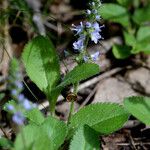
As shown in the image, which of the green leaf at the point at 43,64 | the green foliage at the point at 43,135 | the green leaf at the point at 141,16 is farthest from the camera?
the green leaf at the point at 141,16

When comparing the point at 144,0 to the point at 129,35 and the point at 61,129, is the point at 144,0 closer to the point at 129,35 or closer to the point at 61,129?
the point at 129,35

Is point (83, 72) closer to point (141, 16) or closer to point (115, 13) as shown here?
point (115, 13)

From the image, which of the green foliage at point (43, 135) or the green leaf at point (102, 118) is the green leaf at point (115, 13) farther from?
the green foliage at point (43, 135)

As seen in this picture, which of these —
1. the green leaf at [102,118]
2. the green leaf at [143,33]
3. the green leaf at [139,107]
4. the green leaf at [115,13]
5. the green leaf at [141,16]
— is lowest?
the green leaf at [139,107]

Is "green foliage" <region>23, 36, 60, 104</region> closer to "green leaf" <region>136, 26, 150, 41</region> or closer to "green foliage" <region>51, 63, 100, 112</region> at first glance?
"green foliage" <region>51, 63, 100, 112</region>

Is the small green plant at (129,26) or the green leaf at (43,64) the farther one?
the small green plant at (129,26)

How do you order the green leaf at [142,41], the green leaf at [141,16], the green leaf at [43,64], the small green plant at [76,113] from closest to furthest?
the small green plant at [76,113] < the green leaf at [43,64] < the green leaf at [142,41] < the green leaf at [141,16]

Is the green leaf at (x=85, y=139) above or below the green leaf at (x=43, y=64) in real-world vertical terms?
below

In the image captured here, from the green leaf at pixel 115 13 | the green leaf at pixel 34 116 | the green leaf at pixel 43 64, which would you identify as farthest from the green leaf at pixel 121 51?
the green leaf at pixel 34 116
